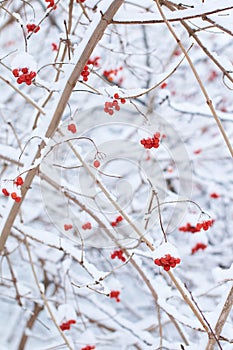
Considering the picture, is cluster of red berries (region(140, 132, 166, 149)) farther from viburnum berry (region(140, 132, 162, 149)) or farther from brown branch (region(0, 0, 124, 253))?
brown branch (region(0, 0, 124, 253))

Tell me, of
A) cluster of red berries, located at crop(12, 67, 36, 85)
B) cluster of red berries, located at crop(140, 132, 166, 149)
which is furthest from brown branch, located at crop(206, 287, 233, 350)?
cluster of red berries, located at crop(12, 67, 36, 85)

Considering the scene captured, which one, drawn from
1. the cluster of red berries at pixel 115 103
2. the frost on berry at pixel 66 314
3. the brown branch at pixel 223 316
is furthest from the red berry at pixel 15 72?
the frost on berry at pixel 66 314

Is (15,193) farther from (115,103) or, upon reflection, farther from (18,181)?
(115,103)

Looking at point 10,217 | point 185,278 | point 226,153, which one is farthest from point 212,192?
point 10,217

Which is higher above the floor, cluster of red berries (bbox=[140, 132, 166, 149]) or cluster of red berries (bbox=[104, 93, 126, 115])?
cluster of red berries (bbox=[104, 93, 126, 115])

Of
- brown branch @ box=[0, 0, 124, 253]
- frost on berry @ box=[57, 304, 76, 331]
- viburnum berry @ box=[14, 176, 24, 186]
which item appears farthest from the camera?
frost on berry @ box=[57, 304, 76, 331]

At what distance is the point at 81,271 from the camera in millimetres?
3275

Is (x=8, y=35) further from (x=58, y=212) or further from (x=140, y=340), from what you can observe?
(x=140, y=340)

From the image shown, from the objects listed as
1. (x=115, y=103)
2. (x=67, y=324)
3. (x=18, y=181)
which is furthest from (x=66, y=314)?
(x=115, y=103)

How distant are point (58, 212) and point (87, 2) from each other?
5.60 ft

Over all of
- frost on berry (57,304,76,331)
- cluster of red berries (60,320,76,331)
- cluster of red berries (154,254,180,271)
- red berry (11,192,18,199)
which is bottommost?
cluster of red berries (154,254,180,271)

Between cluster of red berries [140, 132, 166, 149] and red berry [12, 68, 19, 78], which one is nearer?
red berry [12, 68, 19, 78]

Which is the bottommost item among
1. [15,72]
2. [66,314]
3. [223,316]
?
[223,316]

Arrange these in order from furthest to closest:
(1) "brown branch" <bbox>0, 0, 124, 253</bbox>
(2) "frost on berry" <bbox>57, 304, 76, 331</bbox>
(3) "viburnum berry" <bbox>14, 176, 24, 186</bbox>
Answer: (2) "frost on berry" <bbox>57, 304, 76, 331</bbox>, (3) "viburnum berry" <bbox>14, 176, 24, 186</bbox>, (1) "brown branch" <bbox>0, 0, 124, 253</bbox>
